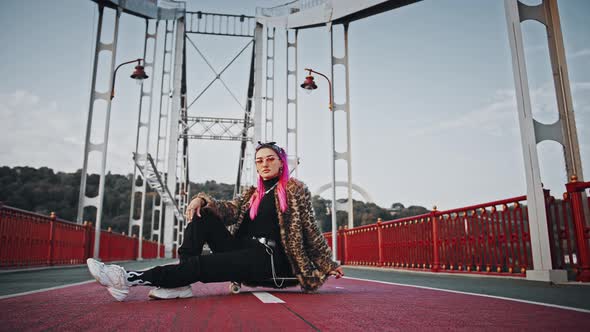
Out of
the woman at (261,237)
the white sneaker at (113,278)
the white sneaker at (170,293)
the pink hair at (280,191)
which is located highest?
the pink hair at (280,191)

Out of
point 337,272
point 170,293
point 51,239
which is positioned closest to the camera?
point 170,293

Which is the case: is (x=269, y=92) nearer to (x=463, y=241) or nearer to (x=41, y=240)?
(x=41, y=240)

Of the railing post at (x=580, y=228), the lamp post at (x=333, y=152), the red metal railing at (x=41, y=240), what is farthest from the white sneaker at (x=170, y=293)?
the lamp post at (x=333, y=152)

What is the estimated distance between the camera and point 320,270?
333 centimetres

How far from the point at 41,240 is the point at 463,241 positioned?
7.39 m

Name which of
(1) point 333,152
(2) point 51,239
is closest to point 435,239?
(2) point 51,239

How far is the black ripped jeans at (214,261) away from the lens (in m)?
2.88

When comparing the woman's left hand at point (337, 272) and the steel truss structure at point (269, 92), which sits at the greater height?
the steel truss structure at point (269, 92)

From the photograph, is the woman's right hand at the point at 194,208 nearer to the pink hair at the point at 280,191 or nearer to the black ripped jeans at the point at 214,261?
the black ripped jeans at the point at 214,261

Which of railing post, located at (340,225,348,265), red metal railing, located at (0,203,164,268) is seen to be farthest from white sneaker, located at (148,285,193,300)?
railing post, located at (340,225,348,265)

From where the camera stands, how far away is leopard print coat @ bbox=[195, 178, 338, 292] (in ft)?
10.6

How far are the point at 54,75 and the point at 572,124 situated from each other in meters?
22.0

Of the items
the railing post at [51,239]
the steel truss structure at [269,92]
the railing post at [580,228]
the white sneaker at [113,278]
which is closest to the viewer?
the white sneaker at [113,278]

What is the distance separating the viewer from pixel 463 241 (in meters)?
6.99
